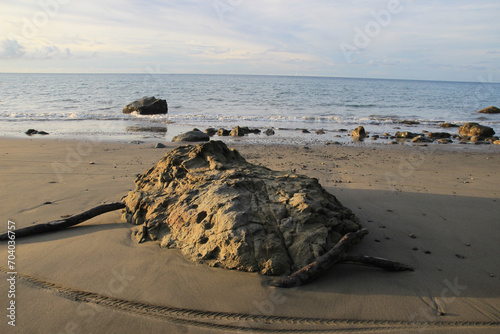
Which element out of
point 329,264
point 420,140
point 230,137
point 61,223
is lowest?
point 230,137

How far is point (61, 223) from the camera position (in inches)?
185

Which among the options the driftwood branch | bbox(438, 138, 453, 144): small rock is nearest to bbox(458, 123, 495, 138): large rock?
bbox(438, 138, 453, 144): small rock

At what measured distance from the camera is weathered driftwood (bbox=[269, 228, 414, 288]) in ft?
11.0

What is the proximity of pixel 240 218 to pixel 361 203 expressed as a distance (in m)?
2.89

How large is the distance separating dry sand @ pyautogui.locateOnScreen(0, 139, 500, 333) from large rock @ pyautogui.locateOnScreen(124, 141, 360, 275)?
0.79 ft

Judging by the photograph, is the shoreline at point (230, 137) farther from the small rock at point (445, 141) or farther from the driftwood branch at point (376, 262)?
the driftwood branch at point (376, 262)

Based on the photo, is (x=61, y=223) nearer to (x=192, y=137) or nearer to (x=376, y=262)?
(x=376, y=262)

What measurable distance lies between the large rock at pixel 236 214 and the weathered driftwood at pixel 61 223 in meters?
0.30

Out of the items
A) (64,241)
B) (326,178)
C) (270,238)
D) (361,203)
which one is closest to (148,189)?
(64,241)

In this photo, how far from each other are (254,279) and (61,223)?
3.06 metres

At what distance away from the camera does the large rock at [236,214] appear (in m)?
3.63

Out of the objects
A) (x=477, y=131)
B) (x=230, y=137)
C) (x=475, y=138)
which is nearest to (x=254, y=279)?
(x=230, y=137)

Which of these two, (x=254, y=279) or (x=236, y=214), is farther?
(x=236, y=214)

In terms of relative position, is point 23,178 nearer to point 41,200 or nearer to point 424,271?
point 41,200
